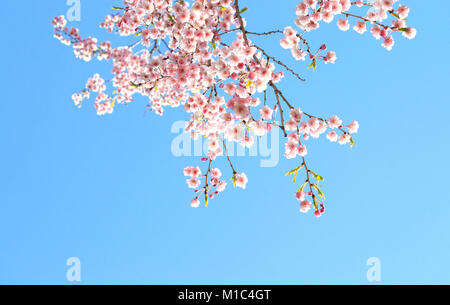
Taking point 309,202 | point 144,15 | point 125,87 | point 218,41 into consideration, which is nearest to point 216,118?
point 218,41

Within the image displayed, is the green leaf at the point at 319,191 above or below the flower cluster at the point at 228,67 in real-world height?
below

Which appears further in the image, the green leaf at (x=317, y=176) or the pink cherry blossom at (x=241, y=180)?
the pink cherry blossom at (x=241, y=180)

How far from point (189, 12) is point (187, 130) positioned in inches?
61.2

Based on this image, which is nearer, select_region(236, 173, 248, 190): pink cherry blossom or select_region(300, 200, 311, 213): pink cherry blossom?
select_region(300, 200, 311, 213): pink cherry blossom

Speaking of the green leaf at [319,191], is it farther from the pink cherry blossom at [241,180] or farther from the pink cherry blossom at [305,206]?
the pink cherry blossom at [241,180]

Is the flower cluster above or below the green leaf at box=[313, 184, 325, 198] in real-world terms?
Answer: above

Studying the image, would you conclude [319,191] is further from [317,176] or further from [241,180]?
[241,180]

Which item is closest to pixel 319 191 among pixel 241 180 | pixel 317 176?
pixel 317 176

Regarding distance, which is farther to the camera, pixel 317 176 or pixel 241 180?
pixel 241 180

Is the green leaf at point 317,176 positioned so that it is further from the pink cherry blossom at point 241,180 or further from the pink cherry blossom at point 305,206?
the pink cherry blossom at point 241,180

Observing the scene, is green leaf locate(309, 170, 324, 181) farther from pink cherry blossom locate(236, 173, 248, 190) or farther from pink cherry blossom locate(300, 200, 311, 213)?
pink cherry blossom locate(236, 173, 248, 190)

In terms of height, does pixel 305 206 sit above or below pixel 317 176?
below

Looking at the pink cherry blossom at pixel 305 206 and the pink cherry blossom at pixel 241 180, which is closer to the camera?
the pink cherry blossom at pixel 305 206

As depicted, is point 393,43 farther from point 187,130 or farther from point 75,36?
point 75,36
